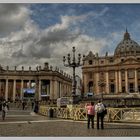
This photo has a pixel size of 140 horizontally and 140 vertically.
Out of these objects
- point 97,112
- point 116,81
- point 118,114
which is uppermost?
point 116,81

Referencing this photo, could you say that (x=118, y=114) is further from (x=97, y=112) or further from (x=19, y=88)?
(x=19, y=88)

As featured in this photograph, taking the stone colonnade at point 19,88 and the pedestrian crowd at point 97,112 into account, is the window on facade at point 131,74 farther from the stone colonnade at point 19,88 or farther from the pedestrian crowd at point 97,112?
the pedestrian crowd at point 97,112

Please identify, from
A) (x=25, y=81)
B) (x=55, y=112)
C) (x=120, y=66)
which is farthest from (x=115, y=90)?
(x=55, y=112)

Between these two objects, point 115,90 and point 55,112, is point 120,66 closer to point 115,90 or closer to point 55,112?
point 115,90

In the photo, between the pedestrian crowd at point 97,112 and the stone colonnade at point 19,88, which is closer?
the pedestrian crowd at point 97,112

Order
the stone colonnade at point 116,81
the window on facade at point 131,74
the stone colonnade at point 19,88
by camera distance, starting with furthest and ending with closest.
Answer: the stone colonnade at point 19,88, the window on facade at point 131,74, the stone colonnade at point 116,81

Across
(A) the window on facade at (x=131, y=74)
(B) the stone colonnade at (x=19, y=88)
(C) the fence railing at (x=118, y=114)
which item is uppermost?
(A) the window on facade at (x=131, y=74)

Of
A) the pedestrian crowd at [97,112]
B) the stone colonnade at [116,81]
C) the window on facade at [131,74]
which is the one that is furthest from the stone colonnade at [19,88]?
the pedestrian crowd at [97,112]

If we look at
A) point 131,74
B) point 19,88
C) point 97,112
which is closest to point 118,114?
point 97,112

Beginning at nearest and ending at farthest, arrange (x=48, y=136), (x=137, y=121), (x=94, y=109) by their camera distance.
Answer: (x=48, y=136), (x=94, y=109), (x=137, y=121)

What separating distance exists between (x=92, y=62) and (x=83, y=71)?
3805mm

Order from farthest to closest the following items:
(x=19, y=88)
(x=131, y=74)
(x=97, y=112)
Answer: (x=19, y=88) < (x=131, y=74) < (x=97, y=112)

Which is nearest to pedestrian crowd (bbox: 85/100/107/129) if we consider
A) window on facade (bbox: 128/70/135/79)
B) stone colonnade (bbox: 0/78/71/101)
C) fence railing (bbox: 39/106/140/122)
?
fence railing (bbox: 39/106/140/122)
